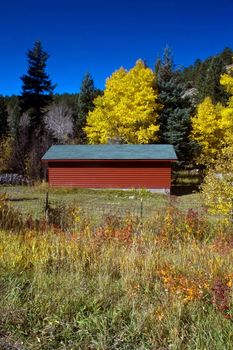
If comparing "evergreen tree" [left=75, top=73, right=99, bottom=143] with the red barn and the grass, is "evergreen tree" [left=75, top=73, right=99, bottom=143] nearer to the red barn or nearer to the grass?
the red barn

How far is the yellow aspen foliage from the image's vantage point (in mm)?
33031

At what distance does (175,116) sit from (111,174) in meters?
9.83

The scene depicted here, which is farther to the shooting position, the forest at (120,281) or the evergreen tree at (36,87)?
the evergreen tree at (36,87)

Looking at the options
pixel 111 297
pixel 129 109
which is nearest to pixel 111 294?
pixel 111 297

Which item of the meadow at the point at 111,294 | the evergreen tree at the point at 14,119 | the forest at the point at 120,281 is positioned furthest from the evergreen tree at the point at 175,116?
the meadow at the point at 111,294

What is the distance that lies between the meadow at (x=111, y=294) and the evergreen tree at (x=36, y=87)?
39.9m

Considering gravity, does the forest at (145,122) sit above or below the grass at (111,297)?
above

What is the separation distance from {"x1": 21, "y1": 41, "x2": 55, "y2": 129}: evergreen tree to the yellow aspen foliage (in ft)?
34.6

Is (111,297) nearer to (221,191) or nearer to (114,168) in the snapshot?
(221,191)

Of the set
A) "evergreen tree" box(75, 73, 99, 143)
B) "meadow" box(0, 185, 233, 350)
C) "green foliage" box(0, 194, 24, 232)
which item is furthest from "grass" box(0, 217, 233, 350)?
"evergreen tree" box(75, 73, 99, 143)

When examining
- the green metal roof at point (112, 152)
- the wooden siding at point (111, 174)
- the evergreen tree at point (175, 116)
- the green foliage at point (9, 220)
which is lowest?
the wooden siding at point (111, 174)

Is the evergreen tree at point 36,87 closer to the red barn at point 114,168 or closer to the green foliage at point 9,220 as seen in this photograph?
the red barn at point 114,168

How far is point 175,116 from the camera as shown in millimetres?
35438

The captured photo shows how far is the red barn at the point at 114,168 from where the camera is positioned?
1123 inches
